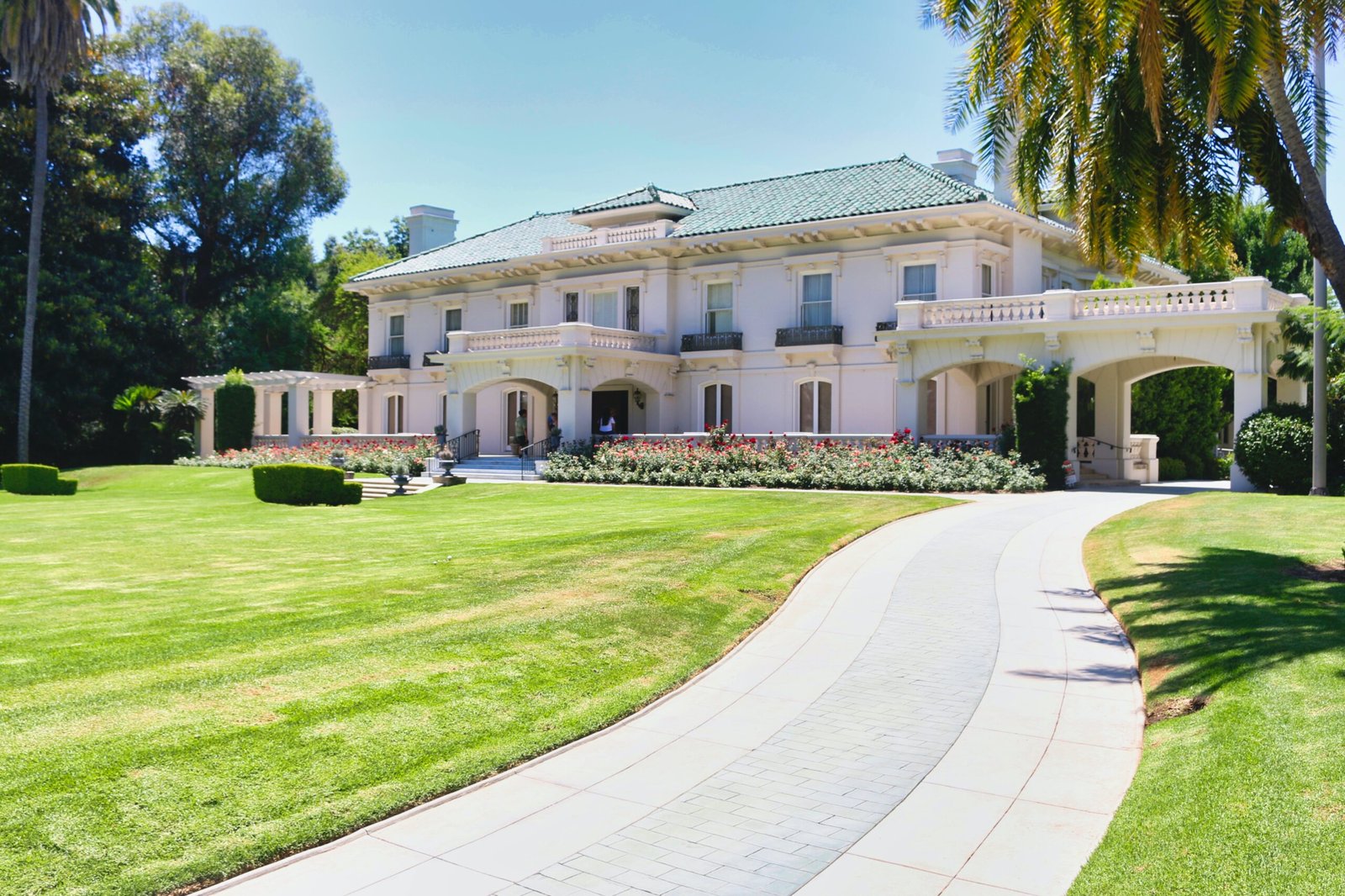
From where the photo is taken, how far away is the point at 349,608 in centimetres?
1138

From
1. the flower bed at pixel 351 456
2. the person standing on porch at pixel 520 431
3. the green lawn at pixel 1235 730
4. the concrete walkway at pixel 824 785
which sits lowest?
the concrete walkway at pixel 824 785

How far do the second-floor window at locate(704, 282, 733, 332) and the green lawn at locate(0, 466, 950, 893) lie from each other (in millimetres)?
20930

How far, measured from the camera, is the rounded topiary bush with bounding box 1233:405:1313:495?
80.9 ft

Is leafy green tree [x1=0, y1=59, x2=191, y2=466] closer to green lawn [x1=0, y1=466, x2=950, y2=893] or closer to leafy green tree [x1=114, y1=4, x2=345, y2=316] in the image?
leafy green tree [x1=114, y1=4, x2=345, y2=316]

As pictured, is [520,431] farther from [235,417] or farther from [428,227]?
[428,227]

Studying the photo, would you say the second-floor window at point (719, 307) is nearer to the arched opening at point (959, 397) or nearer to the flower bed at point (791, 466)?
the flower bed at point (791, 466)

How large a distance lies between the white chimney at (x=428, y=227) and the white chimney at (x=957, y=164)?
25.0m

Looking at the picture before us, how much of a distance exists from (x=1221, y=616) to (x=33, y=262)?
46096mm

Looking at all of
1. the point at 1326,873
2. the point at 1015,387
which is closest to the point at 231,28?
the point at 1015,387

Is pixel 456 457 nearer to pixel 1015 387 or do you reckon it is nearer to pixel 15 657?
pixel 1015 387

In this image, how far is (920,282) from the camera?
35031mm

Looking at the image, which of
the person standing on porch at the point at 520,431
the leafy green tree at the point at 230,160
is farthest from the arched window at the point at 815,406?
the leafy green tree at the point at 230,160

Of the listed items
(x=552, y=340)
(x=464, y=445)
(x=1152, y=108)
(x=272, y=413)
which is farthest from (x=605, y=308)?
(x=1152, y=108)

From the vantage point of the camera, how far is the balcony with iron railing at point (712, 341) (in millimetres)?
38719
